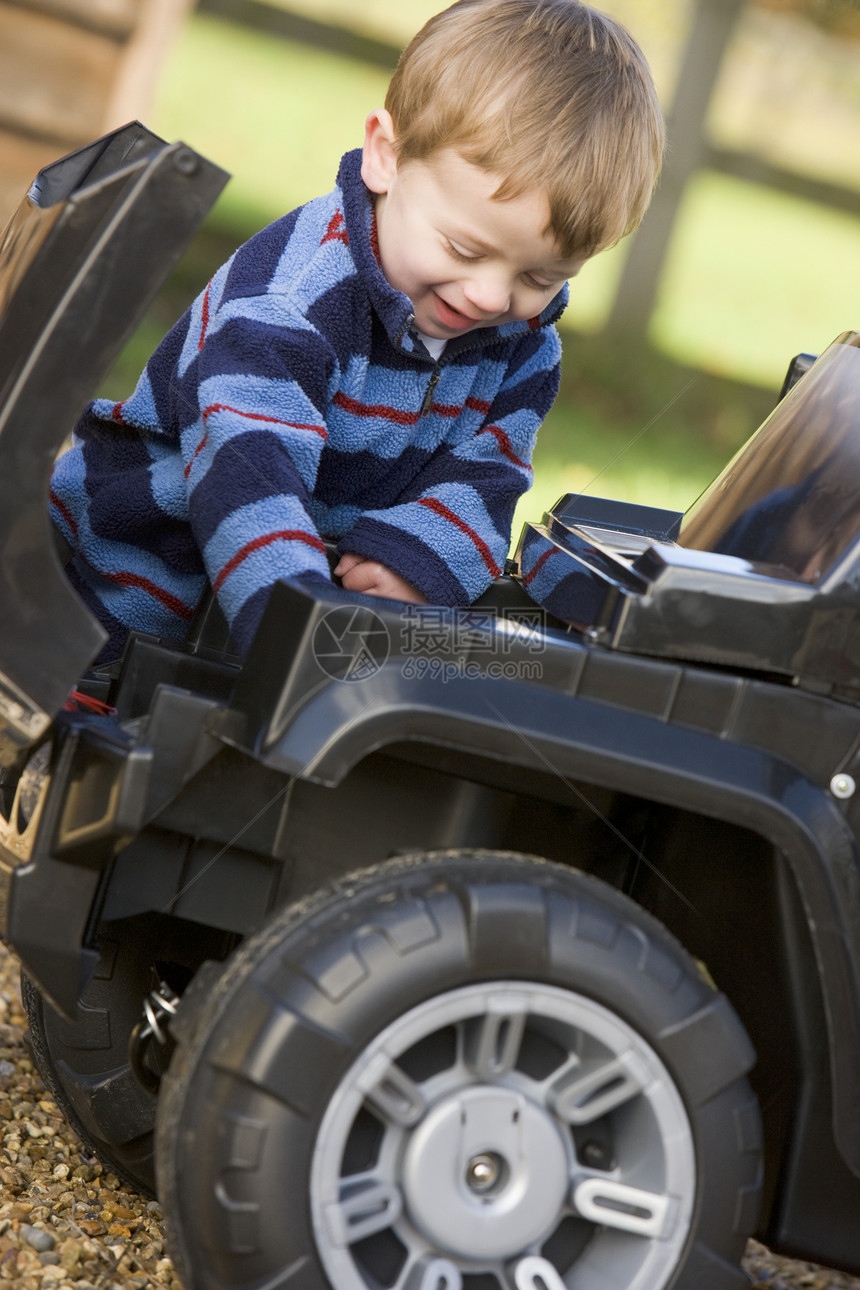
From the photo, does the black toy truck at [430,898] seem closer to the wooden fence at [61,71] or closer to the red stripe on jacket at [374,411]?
the red stripe on jacket at [374,411]

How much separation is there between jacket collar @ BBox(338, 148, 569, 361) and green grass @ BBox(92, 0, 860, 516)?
632 cm

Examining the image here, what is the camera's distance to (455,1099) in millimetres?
1350

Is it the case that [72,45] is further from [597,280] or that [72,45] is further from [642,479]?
[597,280]

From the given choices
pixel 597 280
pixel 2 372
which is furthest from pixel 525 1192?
pixel 597 280

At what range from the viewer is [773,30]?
9.69 meters

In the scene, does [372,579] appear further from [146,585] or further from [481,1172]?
[481,1172]

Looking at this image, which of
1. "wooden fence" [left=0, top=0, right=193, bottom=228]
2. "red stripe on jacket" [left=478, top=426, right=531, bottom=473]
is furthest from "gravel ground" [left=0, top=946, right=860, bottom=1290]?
"wooden fence" [left=0, top=0, right=193, bottom=228]

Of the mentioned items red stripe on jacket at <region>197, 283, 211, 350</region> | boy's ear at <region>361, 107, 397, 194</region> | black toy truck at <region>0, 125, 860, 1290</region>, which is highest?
boy's ear at <region>361, 107, 397, 194</region>

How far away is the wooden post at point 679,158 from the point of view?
9.46 m

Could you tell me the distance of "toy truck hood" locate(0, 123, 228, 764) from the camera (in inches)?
52.0

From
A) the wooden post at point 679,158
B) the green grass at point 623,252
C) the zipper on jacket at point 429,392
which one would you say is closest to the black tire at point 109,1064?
the zipper on jacket at point 429,392

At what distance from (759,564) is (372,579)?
0.60 metres

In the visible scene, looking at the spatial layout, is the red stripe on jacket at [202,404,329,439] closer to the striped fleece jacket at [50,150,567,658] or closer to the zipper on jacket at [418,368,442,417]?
the striped fleece jacket at [50,150,567,658]

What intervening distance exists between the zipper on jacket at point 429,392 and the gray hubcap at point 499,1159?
1.03 meters
